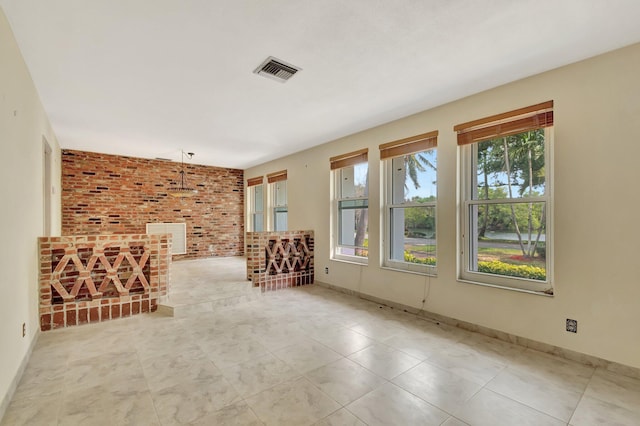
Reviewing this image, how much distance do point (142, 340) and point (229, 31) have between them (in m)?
3.02

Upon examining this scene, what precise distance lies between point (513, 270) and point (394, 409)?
204cm

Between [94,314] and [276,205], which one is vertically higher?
[276,205]

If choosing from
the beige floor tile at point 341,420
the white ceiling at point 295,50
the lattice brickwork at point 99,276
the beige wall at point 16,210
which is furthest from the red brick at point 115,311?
the beige floor tile at point 341,420

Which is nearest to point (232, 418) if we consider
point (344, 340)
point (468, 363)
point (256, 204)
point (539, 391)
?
point (344, 340)

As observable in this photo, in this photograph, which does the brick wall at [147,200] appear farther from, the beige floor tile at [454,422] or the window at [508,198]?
the beige floor tile at [454,422]

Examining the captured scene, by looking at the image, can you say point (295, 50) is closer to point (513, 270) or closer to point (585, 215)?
point (585, 215)

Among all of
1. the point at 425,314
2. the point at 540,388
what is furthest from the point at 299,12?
the point at 425,314

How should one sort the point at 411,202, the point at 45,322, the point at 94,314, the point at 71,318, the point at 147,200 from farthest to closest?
the point at 147,200 < the point at 411,202 < the point at 94,314 < the point at 71,318 < the point at 45,322

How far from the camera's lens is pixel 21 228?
8.25 ft

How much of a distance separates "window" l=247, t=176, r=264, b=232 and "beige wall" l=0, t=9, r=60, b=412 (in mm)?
5021

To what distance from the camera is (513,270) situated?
10.1 feet

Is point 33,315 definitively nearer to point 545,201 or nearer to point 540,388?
point 540,388

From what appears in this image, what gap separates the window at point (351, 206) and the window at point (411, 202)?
445 mm

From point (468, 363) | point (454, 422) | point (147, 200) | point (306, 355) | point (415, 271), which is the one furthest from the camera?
point (147, 200)
